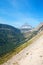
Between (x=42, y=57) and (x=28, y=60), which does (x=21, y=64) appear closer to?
(x=28, y=60)

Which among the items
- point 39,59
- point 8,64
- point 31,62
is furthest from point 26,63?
point 8,64

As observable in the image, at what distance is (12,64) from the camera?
24516 millimetres

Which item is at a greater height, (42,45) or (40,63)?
(42,45)

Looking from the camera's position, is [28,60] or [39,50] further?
[39,50]

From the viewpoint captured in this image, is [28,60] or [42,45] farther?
[42,45]

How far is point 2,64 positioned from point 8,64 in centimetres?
155

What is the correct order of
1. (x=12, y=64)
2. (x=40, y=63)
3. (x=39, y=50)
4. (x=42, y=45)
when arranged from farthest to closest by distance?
(x=42, y=45) → (x=39, y=50) → (x=12, y=64) → (x=40, y=63)

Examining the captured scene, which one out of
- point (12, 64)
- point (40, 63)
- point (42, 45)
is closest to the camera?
point (40, 63)

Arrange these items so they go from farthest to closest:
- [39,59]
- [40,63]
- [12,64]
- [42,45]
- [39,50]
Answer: [42,45] < [39,50] < [12,64] < [39,59] < [40,63]

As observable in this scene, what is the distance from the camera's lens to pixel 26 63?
2273 centimetres

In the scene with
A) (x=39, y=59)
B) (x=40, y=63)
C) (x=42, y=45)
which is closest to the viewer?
(x=40, y=63)

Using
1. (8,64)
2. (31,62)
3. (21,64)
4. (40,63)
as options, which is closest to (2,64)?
(8,64)

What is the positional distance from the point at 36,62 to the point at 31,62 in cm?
93

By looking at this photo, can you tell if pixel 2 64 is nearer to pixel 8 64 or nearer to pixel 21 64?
pixel 8 64
